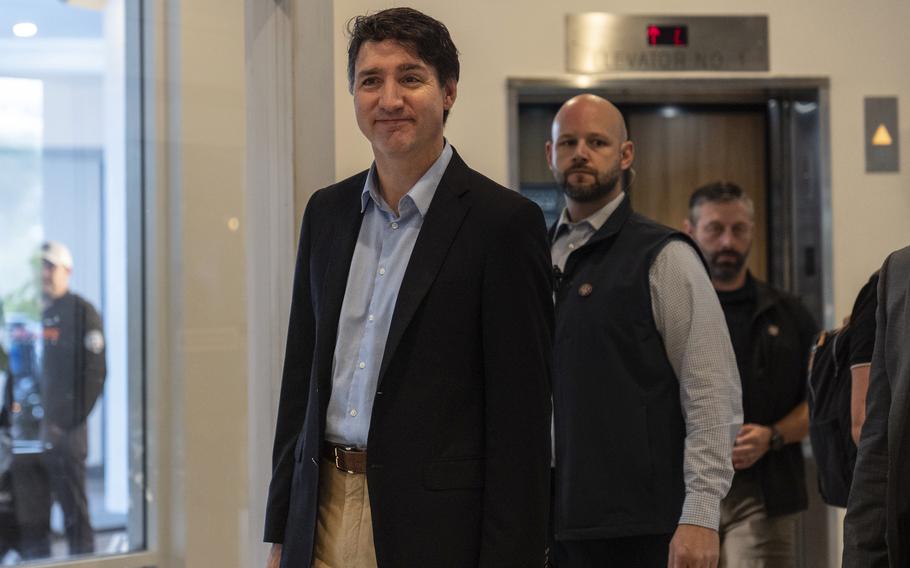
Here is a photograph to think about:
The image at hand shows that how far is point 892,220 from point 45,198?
2.99 m

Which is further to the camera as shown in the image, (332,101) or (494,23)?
(494,23)

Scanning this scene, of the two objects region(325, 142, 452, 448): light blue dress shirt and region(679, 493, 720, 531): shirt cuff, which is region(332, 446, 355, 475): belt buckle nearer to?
region(325, 142, 452, 448): light blue dress shirt

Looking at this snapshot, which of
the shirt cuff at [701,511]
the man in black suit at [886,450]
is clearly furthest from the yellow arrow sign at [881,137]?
the man in black suit at [886,450]

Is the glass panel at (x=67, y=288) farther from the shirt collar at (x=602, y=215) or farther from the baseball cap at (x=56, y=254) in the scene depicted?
the shirt collar at (x=602, y=215)

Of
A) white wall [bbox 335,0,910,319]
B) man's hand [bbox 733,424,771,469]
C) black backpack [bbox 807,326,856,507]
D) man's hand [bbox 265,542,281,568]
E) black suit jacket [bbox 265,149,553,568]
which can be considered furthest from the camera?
white wall [bbox 335,0,910,319]

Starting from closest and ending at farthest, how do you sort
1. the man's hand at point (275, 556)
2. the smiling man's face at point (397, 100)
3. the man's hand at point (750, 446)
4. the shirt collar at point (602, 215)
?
the smiling man's face at point (397, 100), the man's hand at point (275, 556), the shirt collar at point (602, 215), the man's hand at point (750, 446)

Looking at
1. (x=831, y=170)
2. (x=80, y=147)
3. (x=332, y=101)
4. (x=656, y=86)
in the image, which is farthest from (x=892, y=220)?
(x=80, y=147)

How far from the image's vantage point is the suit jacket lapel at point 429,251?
1712 mm

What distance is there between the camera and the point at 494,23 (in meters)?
3.84

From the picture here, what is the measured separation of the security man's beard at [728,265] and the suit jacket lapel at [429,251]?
73.1 inches

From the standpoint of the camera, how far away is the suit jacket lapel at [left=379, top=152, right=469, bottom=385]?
1.71m

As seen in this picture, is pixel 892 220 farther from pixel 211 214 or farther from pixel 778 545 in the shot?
pixel 211 214

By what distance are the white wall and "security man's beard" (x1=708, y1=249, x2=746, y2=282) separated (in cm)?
78

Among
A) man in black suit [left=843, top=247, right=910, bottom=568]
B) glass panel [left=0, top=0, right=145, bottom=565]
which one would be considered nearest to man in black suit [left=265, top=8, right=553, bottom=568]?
man in black suit [left=843, top=247, right=910, bottom=568]
